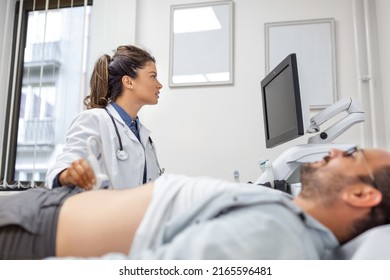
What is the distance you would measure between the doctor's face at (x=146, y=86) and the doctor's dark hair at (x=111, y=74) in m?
0.02

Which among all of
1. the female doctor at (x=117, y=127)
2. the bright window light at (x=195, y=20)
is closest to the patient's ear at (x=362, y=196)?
the female doctor at (x=117, y=127)

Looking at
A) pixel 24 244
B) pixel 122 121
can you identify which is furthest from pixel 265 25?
pixel 24 244

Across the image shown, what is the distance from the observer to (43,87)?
2.52m

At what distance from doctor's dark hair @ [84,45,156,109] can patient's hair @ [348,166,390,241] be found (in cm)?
128

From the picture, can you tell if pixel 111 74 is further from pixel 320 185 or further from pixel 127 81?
pixel 320 185

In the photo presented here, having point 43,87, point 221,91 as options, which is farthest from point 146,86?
point 43,87

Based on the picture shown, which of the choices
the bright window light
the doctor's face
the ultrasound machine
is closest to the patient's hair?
the ultrasound machine

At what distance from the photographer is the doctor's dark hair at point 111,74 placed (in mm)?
1784

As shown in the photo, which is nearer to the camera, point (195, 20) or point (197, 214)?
point (197, 214)

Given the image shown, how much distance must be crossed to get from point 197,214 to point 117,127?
3.15ft

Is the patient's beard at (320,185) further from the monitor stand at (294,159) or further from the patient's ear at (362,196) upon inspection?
the monitor stand at (294,159)

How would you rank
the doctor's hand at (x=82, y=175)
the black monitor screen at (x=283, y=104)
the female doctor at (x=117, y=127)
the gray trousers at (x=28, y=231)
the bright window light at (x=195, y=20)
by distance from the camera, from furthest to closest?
the bright window light at (x=195, y=20) < the black monitor screen at (x=283, y=104) < the female doctor at (x=117, y=127) < the doctor's hand at (x=82, y=175) < the gray trousers at (x=28, y=231)

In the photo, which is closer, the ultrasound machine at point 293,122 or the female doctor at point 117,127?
the female doctor at point 117,127

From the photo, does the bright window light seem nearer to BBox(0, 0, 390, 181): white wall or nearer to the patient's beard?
BBox(0, 0, 390, 181): white wall
